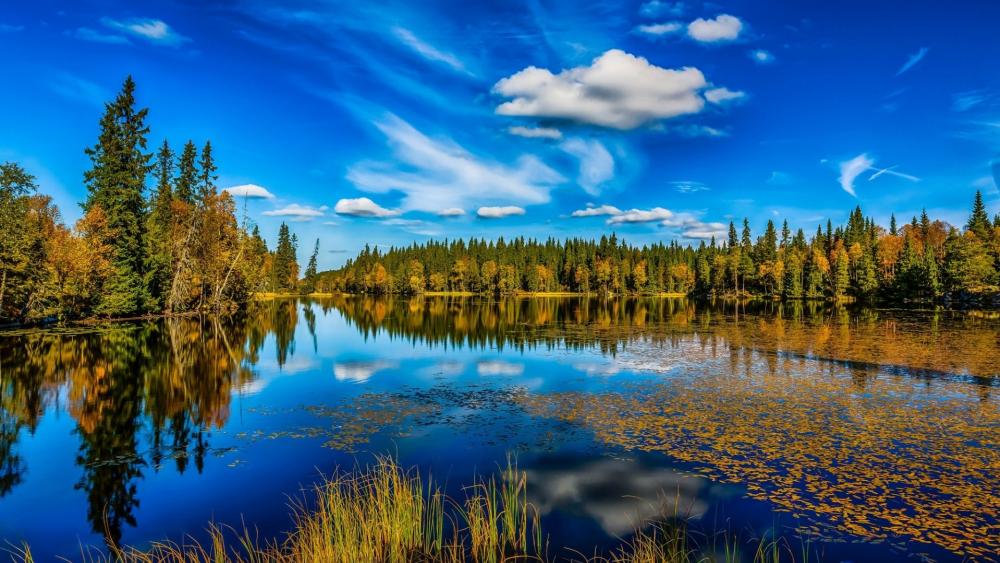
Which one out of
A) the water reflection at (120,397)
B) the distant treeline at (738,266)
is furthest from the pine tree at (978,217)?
the water reflection at (120,397)

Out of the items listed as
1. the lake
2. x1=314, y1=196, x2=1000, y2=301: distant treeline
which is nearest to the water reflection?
the lake

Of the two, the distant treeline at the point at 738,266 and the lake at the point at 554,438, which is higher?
the distant treeline at the point at 738,266

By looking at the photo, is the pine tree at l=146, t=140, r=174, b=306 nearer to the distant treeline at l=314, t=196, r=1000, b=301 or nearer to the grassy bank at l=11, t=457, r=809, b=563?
the grassy bank at l=11, t=457, r=809, b=563

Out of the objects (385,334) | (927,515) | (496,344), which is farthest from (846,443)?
(385,334)

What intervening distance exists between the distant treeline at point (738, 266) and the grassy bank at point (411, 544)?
278 ft

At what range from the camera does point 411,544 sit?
7.81 metres

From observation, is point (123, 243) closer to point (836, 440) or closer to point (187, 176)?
point (187, 176)

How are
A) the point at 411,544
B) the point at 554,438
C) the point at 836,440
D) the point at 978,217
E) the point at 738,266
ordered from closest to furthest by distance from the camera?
1. the point at 411,544
2. the point at 836,440
3. the point at 554,438
4. the point at 978,217
5. the point at 738,266

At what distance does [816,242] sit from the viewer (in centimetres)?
12550

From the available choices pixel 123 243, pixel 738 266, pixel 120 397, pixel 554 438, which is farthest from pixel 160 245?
pixel 738 266

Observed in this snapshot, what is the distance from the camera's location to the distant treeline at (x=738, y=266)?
245ft

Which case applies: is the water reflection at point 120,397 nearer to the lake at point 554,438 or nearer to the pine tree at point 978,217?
the lake at point 554,438

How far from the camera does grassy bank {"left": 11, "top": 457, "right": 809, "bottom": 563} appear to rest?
7195mm

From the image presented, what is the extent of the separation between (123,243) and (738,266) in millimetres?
121337
